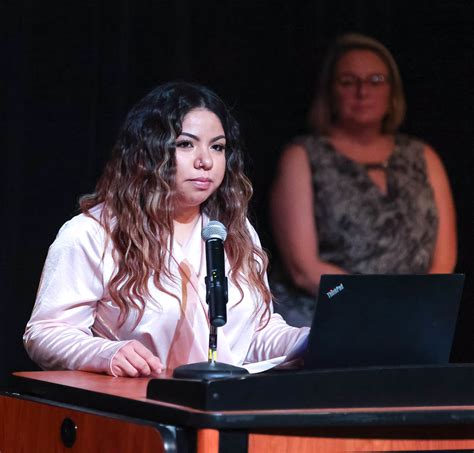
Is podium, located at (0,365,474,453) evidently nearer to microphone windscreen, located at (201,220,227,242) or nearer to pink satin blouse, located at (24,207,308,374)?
microphone windscreen, located at (201,220,227,242)

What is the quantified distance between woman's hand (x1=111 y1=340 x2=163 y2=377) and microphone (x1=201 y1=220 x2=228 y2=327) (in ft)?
0.79

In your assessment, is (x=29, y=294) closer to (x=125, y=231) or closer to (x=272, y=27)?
(x=125, y=231)

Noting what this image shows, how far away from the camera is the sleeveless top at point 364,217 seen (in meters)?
3.48

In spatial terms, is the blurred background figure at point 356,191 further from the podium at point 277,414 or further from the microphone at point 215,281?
the podium at point 277,414

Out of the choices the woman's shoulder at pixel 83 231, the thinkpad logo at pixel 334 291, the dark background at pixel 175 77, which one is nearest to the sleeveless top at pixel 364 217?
the dark background at pixel 175 77

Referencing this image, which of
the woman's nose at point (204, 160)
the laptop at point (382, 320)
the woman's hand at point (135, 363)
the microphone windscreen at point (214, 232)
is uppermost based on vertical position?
the woman's nose at point (204, 160)

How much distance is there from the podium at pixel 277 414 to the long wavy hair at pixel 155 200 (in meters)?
0.55

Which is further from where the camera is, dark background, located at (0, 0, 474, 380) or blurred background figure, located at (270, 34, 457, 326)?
blurred background figure, located at (270, 34, 457, 326)

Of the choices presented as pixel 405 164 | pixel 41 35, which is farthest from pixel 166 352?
pixel 405 164

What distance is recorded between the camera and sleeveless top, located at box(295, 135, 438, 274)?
3.49 meters

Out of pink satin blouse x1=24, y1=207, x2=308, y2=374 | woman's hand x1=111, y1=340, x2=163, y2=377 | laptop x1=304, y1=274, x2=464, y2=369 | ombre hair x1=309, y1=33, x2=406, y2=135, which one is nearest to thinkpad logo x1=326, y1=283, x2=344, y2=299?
laptop x1=304, y1=274, x2=464, y2=369

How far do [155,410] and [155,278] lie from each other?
0.79 meters

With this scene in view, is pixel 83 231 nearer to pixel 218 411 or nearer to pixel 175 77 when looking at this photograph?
pixel 218 411

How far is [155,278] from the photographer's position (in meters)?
2.20
